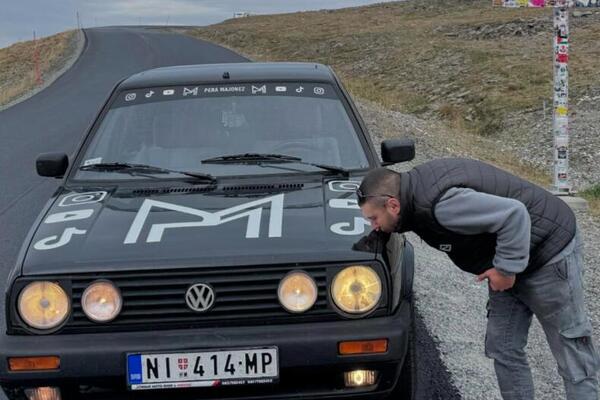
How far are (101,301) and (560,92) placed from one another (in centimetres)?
779

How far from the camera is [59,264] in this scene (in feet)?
10.7

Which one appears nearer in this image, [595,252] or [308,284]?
[308,284]

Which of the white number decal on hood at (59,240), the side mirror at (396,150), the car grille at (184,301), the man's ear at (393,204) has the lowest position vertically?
the car grille at (184,301)

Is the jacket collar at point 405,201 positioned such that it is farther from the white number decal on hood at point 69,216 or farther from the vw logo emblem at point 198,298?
the white number decal on hood at point 69,216

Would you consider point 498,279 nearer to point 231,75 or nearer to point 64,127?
point 231,75

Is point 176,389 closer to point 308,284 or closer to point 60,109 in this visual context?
point 308,284

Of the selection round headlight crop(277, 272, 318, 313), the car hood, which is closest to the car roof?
the car hood

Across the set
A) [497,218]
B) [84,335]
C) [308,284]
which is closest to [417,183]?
[497,218]

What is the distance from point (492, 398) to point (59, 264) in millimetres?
2208

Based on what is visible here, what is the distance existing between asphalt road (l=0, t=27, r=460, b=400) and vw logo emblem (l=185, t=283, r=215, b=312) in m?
1.35

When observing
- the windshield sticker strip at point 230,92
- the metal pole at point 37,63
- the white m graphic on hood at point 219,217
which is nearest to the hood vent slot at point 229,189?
the white m graphic on hood at point 219,217

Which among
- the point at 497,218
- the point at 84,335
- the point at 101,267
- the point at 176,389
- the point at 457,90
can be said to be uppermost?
the point at 497,218

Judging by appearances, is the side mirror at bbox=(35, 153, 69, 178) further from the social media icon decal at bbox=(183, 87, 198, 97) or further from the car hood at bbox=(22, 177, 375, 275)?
the social media icon decal at bbox=(183, 87, 198, 97)

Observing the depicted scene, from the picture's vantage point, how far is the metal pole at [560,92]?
31.1 feet
